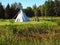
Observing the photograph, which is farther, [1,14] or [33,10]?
[33,10]

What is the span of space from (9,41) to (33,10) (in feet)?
217

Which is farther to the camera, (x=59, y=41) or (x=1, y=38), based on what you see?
(x=59, y=41)

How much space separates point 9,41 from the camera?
4711 mm

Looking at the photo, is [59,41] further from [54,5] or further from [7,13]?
[54,5]

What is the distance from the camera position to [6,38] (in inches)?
186

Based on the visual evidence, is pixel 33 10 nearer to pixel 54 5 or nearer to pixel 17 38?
pixel 54 5

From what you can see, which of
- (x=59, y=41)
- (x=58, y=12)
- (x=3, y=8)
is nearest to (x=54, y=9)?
(x=58, y=12)

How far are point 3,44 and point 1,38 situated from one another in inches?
5.5

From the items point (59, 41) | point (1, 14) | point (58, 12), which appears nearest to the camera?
point (59, 41)

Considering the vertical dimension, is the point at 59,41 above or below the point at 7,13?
above

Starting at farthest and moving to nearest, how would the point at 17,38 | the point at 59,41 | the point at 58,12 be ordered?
the point at 58,12
the point at 59,41
the point at 17,38

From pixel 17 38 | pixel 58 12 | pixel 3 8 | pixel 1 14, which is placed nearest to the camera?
pixel 17 38

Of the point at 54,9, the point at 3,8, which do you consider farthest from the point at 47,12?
the point at 3,8

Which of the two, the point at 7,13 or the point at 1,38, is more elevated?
the point at 1,38
